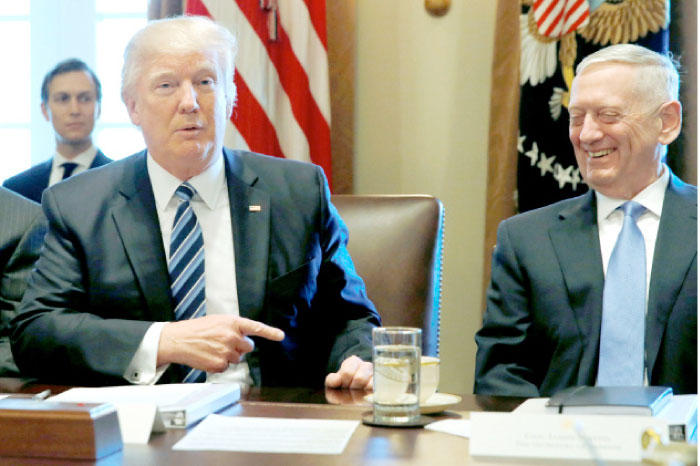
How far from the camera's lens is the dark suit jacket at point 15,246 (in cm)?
223

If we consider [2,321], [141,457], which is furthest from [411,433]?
[2,321]

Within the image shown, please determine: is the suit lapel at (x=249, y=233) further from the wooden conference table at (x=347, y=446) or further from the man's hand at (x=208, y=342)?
the wooden conference table at (x=347, y=446)

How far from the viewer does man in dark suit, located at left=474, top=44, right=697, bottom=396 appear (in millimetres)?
1979

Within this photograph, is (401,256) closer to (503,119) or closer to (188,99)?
(188,99)

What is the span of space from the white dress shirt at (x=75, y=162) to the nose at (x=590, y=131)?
2138mm

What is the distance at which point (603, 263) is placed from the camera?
208cm

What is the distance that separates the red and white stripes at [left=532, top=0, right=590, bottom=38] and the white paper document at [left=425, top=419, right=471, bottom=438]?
80.5 inches

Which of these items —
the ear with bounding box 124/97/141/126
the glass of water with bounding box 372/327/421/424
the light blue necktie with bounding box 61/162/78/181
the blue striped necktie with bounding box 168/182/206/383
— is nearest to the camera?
the glass of water with bounding box 372/327/421/424

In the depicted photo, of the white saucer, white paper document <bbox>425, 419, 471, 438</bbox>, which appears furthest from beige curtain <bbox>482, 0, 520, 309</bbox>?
white paper document <bbox>425, 419, 471, 438</bbox>

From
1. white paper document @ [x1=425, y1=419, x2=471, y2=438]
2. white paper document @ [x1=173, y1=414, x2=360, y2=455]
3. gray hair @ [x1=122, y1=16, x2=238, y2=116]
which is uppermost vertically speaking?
gray hair @ [x1=122, y1=16, x2=238, y2=116]

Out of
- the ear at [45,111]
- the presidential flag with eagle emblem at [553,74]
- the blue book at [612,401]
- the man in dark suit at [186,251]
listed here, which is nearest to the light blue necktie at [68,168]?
the ear at [45,111]

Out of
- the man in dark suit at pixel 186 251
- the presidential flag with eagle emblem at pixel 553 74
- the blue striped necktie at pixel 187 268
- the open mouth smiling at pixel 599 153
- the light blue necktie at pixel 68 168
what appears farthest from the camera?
the light blue necktie at pixel 68 168

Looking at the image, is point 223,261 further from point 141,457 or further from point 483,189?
point 483,189

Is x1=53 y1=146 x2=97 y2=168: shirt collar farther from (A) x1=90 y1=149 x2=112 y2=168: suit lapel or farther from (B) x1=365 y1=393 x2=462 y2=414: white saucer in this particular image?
(B) x1=365 y1=393 x2=462 y2=414: white saucer
